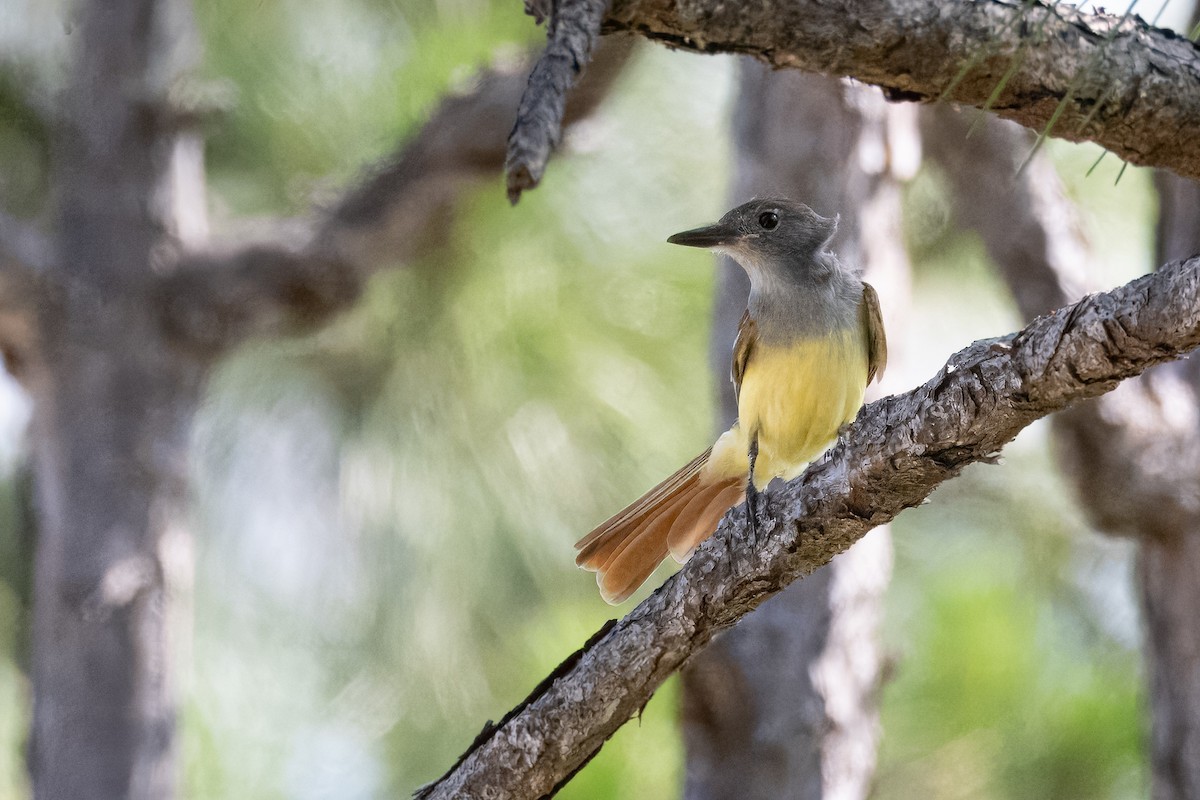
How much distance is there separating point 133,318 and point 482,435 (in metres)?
1.44

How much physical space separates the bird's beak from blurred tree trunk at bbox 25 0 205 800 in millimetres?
2073

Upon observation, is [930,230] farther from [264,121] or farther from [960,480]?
[264,121]

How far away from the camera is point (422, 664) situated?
17.8ft

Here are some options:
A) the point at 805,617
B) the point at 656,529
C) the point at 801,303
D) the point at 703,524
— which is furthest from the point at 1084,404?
the point at 656,529

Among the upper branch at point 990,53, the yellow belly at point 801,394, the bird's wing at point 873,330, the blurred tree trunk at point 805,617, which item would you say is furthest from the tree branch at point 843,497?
the blurred tree trunk at point 805,617

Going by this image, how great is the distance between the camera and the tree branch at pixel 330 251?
Answer: 450cm

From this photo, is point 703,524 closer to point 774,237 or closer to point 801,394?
point 801,394

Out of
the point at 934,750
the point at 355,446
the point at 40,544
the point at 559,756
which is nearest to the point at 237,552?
the point at 355,446

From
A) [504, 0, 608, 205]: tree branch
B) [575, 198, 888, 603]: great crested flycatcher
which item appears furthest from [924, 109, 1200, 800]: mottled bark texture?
[504, 0, 608, 205]: tree branch

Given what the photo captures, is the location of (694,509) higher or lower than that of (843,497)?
higher

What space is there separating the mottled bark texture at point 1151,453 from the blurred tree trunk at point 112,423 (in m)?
3.01

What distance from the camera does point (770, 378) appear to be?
3436 mm

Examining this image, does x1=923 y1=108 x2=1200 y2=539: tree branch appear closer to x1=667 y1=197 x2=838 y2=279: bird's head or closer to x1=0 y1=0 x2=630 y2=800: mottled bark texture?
x1=667 y1=197 x2=838 y2=279: bird's head

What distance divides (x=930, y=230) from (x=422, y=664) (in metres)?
2.94
